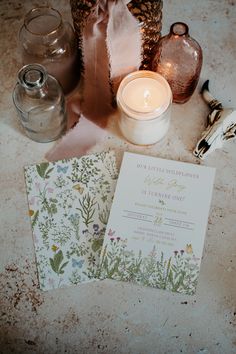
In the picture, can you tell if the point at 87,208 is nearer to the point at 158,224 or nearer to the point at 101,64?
the point at 158,224

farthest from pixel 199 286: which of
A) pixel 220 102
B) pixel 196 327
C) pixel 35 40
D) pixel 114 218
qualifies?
pixel 35 40

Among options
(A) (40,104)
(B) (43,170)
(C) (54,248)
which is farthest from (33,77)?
(C) (54,248)

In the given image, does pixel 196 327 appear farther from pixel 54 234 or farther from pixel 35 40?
pixel 35 40

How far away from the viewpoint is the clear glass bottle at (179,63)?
0.78 m

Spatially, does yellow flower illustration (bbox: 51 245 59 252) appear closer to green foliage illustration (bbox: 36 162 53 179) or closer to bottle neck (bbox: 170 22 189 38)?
green foliage illustration (bbox: 36 162 53 179)

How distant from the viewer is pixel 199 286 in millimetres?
725

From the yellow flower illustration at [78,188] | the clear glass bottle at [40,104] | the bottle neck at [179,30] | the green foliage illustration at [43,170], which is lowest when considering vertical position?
the yellow flower illustration at [78,188]

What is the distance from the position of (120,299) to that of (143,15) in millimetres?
470

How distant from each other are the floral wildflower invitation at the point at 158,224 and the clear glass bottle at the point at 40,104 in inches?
5.8

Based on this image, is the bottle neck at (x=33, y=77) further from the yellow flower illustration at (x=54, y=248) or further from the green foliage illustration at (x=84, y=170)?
the yellow flower illustration at (x=54, y=248)

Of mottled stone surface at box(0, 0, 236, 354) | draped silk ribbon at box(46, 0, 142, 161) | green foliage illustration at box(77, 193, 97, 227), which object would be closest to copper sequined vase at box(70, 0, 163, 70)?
draped silk ribbon at box(46, 0, 142, 161)

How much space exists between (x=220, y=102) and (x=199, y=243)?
0.89 ft

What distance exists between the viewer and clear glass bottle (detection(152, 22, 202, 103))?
0.78 meters

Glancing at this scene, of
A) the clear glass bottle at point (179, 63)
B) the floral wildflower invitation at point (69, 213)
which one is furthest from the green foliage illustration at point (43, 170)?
the clear glass bottle at point (179, 63)
